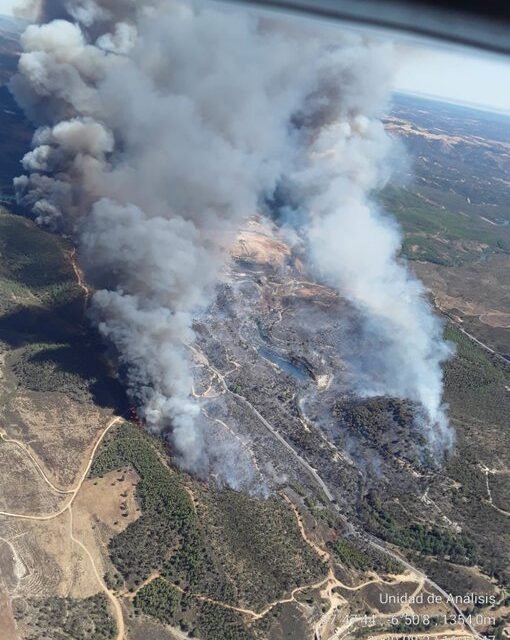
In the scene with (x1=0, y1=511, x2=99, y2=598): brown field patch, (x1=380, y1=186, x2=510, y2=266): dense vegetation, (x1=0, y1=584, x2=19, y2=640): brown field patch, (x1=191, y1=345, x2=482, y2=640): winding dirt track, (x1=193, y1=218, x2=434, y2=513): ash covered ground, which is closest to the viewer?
(x1=0, y1=584, x2=19, y2=640): brown field patch

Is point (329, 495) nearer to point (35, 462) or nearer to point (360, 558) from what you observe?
point (360, 558)

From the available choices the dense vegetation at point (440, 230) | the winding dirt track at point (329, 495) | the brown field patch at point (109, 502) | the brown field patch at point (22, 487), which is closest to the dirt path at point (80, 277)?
the winding dirt track at point (329, 495)

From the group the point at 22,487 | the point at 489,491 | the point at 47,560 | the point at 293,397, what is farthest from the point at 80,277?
the point at 489,491

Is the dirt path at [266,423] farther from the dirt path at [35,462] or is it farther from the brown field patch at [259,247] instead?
the brown field patch at [259,247]

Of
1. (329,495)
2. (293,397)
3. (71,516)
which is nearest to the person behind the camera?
(71,516)

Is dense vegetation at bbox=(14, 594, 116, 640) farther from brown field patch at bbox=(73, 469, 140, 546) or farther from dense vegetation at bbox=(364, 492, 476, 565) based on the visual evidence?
dense vegetation at bbox=(364, 492, 476, 565)

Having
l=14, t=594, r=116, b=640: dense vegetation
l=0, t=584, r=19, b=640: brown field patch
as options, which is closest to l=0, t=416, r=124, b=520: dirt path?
l=0, t=584, r=19, b=640: brown field patch
